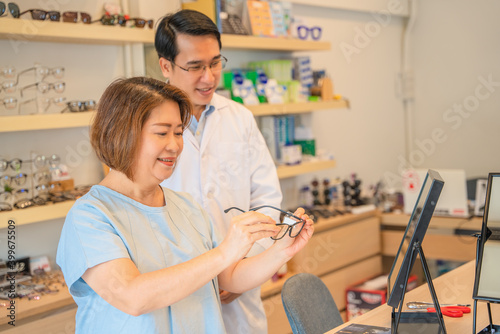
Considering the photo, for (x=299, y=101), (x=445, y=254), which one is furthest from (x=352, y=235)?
(x=299, y=101)

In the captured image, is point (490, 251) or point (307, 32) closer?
point (490, 251)

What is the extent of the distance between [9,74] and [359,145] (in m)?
3.33

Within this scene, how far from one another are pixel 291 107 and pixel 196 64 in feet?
5.22

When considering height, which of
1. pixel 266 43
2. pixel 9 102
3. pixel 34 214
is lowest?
pixel 34 214

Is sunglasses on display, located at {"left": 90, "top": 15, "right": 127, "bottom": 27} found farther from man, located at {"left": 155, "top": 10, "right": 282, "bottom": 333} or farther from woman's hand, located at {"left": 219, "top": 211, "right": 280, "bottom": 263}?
woman's hand, located at {"left": 219, "top": 211, "right": 280, "bottom": 263}

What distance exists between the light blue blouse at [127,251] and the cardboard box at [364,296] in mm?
2445

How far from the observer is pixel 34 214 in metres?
2.46

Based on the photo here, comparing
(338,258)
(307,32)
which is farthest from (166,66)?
(338,258)

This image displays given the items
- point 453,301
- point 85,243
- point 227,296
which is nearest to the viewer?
point 85,243

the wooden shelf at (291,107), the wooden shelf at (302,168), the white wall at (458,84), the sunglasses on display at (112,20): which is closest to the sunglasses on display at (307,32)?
the wooden shelf at (291,107)

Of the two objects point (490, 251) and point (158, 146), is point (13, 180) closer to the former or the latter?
point (158, 146)

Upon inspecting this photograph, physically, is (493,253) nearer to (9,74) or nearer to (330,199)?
(9,74)

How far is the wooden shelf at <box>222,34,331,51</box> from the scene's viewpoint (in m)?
3.27

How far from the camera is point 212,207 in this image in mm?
2305
